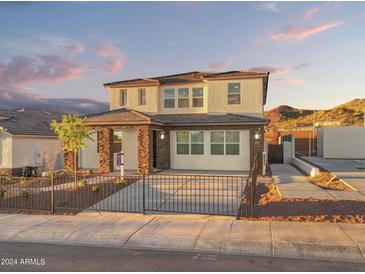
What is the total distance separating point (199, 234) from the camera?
270 inches

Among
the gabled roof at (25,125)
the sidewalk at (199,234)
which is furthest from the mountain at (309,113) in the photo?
the sidewalk at (199,234)

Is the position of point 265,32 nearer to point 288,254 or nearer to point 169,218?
point 169,218

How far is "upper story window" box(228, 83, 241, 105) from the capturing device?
19547 mm

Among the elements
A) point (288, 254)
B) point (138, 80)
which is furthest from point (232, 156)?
point (288, 254)

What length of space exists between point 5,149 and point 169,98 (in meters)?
11.5

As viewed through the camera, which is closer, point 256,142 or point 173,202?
point 173,202

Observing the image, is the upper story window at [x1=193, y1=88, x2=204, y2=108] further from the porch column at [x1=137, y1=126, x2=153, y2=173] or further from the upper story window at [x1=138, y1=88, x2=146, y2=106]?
the porch column at [x1=137, y1=126, x2=153, y2=173]

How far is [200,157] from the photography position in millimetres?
19266

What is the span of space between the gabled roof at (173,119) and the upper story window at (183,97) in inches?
41.8

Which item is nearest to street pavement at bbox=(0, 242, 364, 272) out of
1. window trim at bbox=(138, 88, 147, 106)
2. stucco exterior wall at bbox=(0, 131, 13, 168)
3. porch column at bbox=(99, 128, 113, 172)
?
porch column at bbox=(99, 128, 113, 172)

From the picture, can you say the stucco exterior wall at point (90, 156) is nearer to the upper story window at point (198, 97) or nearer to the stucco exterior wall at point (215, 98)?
the stucco exterior wall at point (215, 98)

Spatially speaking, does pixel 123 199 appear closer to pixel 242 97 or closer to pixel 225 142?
pixel 225 142

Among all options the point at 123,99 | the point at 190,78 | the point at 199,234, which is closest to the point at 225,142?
the point at 190,78

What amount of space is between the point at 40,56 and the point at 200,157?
12.7 m
